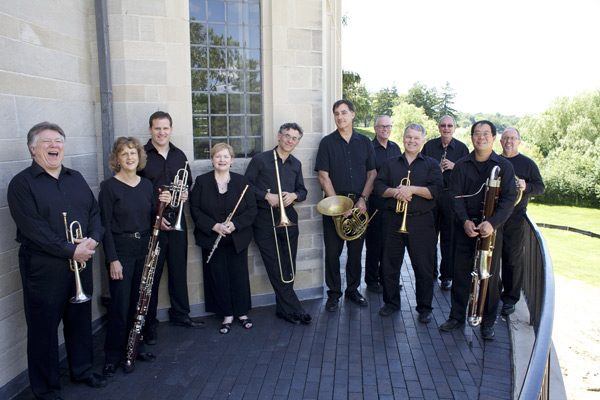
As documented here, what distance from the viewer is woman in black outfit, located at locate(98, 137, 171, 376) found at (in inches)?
175

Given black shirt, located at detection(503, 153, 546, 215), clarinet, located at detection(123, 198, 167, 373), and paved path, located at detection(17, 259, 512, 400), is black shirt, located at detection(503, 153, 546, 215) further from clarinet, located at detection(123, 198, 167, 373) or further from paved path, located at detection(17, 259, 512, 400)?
clarinet, located at detection(123, 198, 167, 373)

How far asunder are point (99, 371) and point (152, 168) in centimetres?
194

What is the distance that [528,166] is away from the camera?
19.5 ft

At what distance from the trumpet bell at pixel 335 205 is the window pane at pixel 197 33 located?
2.27 metres

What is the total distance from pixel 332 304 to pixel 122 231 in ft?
8.84

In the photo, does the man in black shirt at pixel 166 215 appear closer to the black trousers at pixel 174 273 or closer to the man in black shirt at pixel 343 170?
the black trousers at pixel 174 273

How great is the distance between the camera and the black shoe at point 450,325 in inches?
215

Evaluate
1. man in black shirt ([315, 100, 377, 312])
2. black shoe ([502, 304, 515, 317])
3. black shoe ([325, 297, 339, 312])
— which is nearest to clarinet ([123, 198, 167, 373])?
man in black shirt ([315, 100, 377, 312])

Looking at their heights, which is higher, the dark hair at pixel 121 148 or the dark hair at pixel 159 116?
the dark hair at pixel 159 116

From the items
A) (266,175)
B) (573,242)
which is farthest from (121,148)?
(573,242)

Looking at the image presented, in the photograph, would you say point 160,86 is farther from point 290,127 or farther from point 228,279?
point 228,279

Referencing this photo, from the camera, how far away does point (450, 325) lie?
5.47 m

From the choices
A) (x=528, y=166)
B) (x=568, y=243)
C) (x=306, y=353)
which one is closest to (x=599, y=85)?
(x=568, y=243)

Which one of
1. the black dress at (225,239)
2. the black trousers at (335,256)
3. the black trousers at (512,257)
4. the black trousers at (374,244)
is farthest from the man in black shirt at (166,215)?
the black trousers at (512,257)
